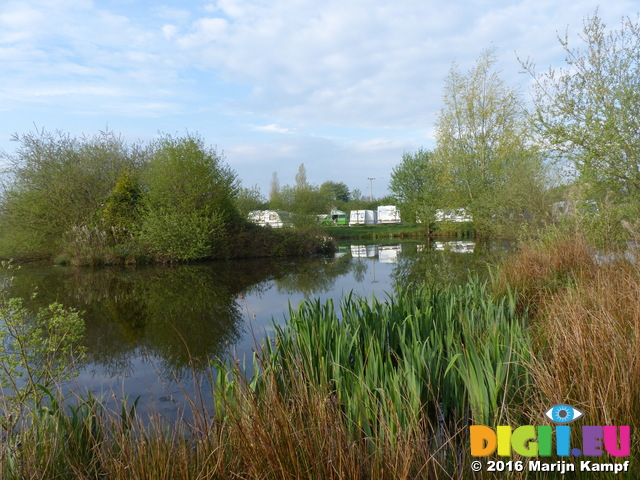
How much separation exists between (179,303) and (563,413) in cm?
991

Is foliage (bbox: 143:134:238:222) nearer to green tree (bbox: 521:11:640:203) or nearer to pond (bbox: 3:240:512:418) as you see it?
pond (bbox: 3:240:512:418)

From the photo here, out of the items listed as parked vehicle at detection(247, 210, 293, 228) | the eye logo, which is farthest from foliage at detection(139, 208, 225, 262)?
the eye logo

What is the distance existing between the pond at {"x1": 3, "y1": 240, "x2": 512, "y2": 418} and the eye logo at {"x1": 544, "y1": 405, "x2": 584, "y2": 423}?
1689 mm

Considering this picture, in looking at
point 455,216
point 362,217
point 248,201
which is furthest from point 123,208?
point 362,217

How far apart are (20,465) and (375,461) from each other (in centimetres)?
183

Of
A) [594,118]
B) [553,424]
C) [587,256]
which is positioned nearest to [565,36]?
[594,118]

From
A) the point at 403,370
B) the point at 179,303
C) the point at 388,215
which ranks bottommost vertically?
the point at 179,303

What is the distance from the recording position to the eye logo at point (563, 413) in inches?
90.1

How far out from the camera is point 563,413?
234 cm

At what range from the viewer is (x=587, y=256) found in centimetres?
691

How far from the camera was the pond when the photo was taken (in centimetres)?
537

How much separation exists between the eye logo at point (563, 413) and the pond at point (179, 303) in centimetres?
169

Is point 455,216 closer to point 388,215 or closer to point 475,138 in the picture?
point 475,138

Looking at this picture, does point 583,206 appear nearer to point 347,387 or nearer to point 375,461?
point 347,387
